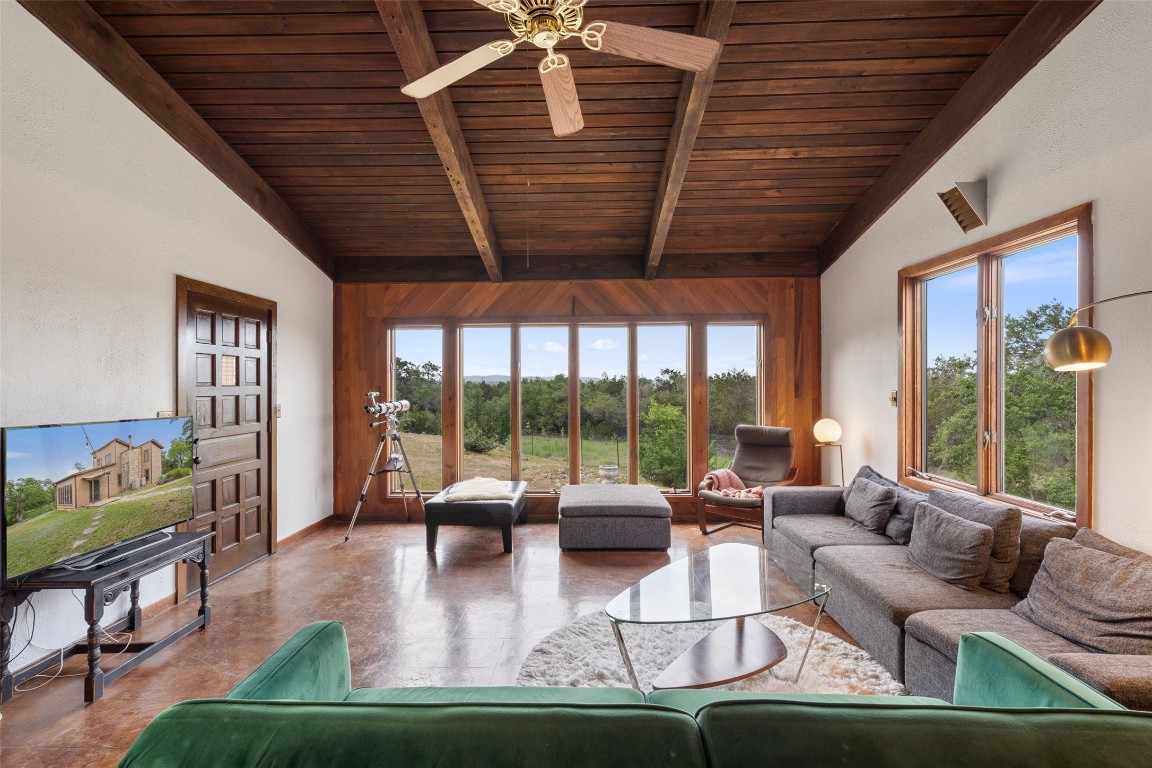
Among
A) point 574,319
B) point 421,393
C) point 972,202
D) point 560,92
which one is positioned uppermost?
point 560,92

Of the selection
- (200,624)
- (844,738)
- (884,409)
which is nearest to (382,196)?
(200,624)

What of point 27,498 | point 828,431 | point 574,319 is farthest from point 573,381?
point 27,498

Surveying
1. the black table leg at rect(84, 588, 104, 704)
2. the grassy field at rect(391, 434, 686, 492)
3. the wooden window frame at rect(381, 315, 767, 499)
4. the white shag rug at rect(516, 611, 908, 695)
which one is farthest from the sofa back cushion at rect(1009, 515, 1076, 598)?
the black table leg at rect(84, 588, 104, 704)

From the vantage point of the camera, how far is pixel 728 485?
5.09 meters

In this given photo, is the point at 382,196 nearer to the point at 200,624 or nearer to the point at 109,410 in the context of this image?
the point at 109,410

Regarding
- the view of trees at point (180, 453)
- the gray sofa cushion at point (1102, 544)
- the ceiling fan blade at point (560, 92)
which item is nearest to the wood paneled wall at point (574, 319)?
the view of trees at point (180, 453)

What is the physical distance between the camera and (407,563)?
167 inches

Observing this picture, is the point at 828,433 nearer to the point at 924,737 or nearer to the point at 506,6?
the point at 506,6

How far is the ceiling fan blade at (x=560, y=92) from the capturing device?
221 centimetres

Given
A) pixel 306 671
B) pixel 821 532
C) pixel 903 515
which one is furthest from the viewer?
pixel 821 532

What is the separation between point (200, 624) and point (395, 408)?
2.44 metres

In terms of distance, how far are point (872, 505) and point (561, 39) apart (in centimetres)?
326

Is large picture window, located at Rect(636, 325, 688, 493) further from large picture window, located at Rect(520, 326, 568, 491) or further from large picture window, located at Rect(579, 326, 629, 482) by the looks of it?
large picture window, located at Rect(520, 326, 568, 491)

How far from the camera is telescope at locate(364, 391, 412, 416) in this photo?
4.89 metres
